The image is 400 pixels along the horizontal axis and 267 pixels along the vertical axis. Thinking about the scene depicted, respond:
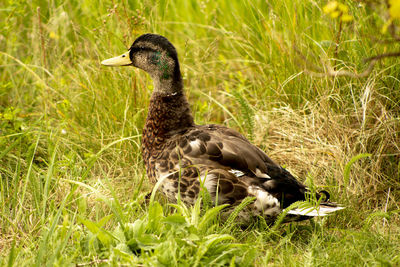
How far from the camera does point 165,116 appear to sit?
349 centimetres

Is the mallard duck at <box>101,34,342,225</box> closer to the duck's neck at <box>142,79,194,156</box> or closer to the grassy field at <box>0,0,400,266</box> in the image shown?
the duck's neck at <box>142,79,194,156</box>

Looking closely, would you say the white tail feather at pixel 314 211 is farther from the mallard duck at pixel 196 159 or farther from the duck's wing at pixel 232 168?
the duck's wing at pixel 232 168

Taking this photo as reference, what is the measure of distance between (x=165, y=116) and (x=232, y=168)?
25.1 inches

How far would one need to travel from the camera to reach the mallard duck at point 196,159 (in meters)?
3.08

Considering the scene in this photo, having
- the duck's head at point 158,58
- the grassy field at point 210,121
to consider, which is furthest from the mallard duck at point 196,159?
the grassy field at point 210,121

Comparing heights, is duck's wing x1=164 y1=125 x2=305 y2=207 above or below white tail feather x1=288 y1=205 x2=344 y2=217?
above

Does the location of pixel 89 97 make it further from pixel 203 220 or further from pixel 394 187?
pixel 394 187

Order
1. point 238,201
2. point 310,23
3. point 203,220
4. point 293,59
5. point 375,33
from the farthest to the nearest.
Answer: point 310,23 → point 293,59 → point 375,33 → point 238,201 → point 203,220

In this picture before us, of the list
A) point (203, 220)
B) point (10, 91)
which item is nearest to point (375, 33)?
point (203, 220)

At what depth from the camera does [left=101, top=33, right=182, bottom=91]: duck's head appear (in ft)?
11.5

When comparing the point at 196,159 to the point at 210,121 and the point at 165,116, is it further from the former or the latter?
the point at 210,121

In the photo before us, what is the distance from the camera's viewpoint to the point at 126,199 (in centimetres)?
354

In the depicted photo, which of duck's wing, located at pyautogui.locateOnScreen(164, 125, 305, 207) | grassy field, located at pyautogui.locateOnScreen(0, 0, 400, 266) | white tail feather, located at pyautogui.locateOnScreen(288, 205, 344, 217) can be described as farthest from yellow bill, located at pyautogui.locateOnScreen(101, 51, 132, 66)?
white tail feather, located at pyautogui.locateOnScreen(288, 205, 344, 217)

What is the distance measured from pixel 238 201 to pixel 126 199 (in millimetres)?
878
